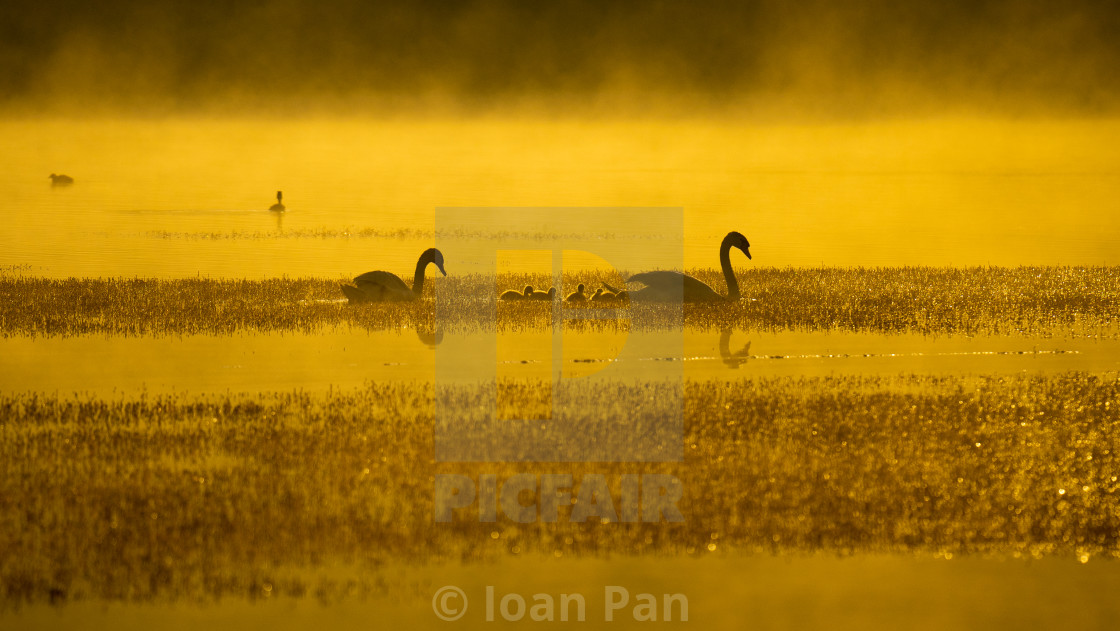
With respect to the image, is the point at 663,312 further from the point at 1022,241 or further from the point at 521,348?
the point at 1022,241

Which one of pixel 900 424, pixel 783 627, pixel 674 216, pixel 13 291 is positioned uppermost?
pixel 674 216

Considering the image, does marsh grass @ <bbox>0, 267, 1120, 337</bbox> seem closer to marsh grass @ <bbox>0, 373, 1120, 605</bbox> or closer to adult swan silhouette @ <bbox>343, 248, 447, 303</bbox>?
adult swan silhouette @ <bbox>343, 248, 447, 303</bbox>

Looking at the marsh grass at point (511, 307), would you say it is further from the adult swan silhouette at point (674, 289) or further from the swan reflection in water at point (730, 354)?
the swan reflection in water at point (730, 354)

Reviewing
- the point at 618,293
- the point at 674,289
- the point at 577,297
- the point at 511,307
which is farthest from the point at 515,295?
the point at 674,289

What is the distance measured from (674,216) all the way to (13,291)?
2349 cm

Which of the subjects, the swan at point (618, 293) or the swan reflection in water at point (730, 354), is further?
the swan at point (618, 293)

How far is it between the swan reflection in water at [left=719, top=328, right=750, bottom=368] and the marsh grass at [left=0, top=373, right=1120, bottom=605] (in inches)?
77.9

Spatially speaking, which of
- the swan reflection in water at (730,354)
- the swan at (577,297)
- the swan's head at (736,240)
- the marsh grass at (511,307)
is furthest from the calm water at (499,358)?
the swan's head at (736,240)

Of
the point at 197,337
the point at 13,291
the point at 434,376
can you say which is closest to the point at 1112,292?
the point at 434,376

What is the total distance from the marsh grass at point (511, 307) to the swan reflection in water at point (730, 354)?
0.95m

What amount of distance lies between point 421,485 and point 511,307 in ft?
29.5

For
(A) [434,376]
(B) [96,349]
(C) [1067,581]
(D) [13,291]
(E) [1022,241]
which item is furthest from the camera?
(E) [1022,241]

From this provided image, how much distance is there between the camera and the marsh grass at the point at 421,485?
26.9ft

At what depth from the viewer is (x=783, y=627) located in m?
7.43
